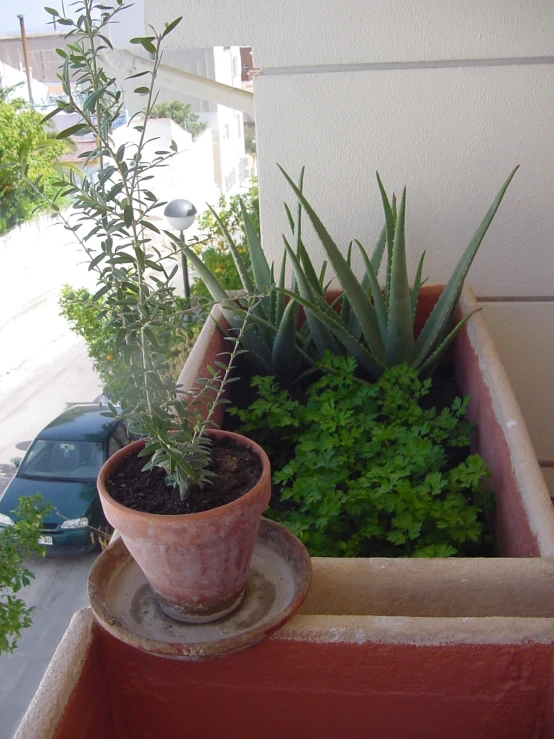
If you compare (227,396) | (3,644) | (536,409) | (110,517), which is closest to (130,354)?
(110,517)

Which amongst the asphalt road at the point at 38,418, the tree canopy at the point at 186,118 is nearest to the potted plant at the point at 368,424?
the asphalt road at the point at 38,418

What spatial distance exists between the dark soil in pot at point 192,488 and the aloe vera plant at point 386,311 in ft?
2.42

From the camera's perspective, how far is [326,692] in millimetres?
1083

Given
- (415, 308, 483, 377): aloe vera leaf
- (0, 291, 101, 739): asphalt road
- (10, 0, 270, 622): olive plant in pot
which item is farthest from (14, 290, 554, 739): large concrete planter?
(0, 291, 101, 739): asphalt road

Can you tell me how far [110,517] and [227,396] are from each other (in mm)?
1072

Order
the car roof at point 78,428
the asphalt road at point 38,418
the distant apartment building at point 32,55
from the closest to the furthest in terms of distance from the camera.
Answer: the asphalt road at point 38,418 < the car roof at point 78,428 < the distant apartment building at point 32,55

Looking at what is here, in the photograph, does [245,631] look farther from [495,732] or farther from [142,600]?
[495,732]

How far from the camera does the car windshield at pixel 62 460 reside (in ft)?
23.8

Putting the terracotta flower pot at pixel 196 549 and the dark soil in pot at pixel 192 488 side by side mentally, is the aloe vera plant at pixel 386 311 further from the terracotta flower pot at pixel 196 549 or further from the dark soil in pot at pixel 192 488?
the terracotta flower pot at pixel 196 549

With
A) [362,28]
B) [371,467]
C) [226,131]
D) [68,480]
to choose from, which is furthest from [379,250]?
[226,131]

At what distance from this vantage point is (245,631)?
3.41 ft

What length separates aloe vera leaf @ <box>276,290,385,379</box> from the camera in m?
1.89

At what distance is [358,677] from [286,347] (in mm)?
1134

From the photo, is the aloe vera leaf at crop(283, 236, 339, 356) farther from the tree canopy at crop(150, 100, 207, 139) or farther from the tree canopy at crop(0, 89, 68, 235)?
the tree canopy at crop(150, 100, 207, 139)
